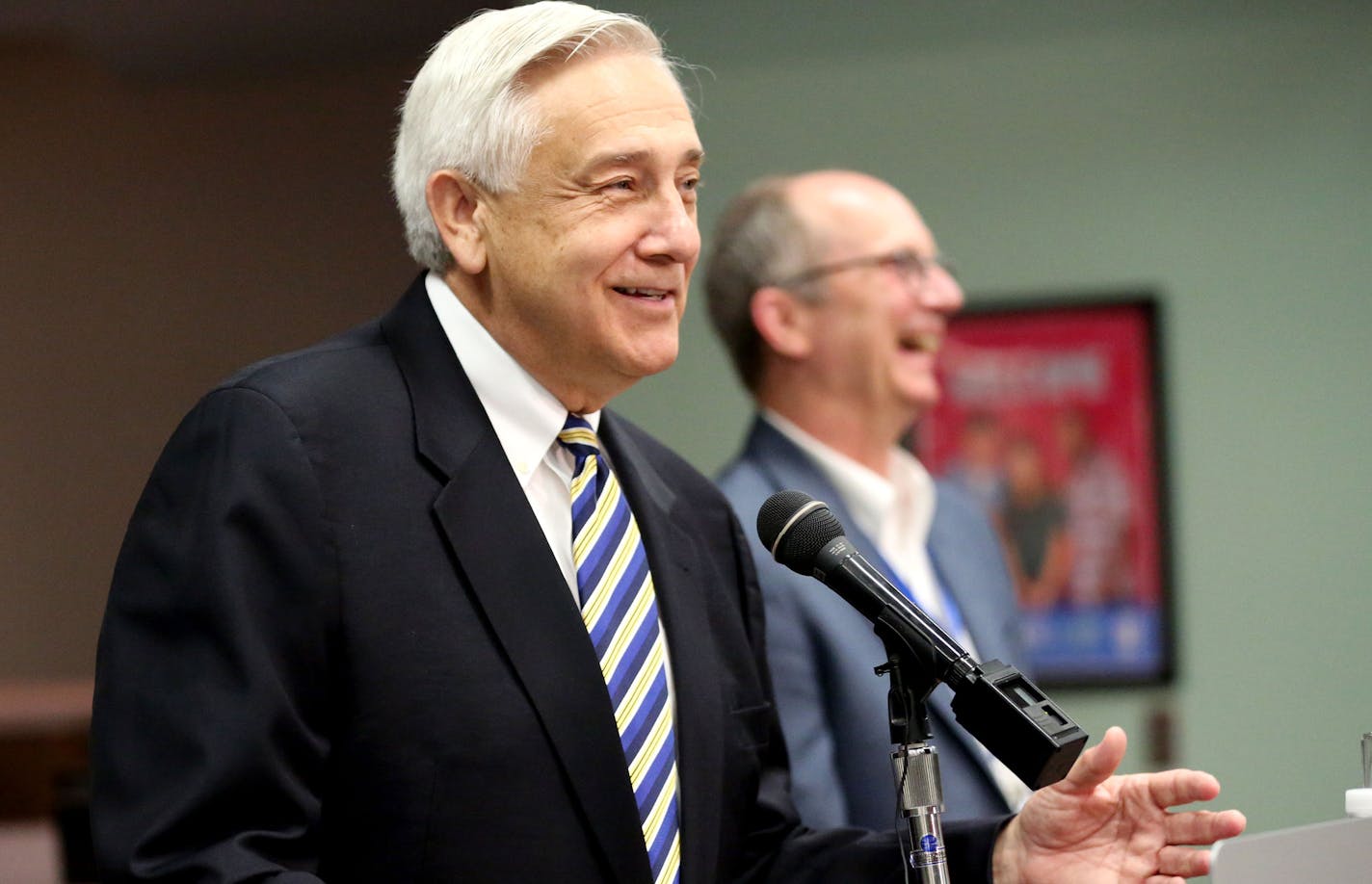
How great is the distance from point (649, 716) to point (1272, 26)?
2.94 m

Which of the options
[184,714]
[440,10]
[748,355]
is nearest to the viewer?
[184,714]

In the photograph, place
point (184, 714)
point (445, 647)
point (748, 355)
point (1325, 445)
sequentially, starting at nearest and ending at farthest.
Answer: point (184, 714) < point (445, 647) < point (748, 355) < point (1325, 445)

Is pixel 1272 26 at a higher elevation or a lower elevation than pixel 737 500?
higher

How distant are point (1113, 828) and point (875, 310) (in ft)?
4.43

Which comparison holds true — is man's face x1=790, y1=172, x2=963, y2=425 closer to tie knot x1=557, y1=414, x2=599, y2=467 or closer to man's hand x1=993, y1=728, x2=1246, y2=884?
tie knot x1=557, y1=414, x2=599, y2=467

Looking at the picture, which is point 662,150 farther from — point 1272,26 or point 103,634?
point 1272,26

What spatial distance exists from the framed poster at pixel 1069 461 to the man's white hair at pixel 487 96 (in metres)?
2.34

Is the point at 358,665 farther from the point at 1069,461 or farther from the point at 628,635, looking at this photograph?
the point at 1069,461

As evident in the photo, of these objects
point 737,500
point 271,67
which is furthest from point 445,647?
point 271,67

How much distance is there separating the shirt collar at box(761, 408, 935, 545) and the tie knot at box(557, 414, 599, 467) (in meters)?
0.93

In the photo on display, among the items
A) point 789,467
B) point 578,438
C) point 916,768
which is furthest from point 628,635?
point 789,467

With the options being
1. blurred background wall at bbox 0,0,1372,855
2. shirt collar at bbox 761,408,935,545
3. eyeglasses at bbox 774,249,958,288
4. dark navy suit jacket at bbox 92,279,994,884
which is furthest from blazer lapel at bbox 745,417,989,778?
blurred background wall at bbox 0,0,1372,855

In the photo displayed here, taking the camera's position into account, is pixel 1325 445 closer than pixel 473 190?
No

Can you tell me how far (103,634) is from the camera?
53.4 inches
